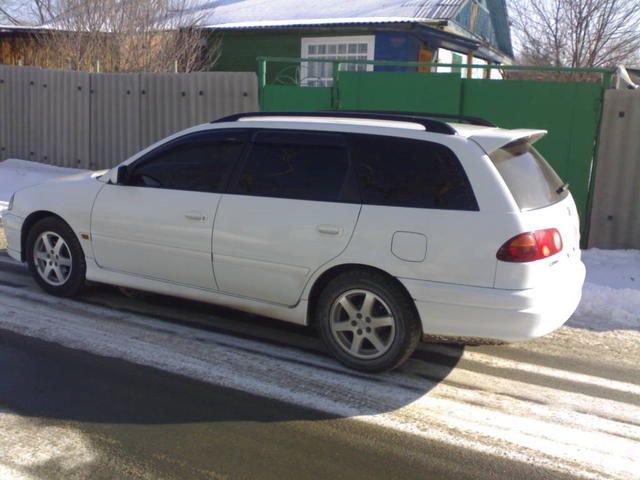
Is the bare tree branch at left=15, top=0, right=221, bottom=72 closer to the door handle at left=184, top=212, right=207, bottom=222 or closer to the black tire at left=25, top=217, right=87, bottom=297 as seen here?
the black tire at left=25, top=217, right=87, bottom=297

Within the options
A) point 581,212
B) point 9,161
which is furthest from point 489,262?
point 9,161

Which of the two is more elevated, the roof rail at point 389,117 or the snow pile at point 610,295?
the roof rail at point 389,117

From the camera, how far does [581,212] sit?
8609 mm

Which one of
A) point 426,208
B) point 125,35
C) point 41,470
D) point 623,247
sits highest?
point 125,35

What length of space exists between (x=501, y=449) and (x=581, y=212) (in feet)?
17.7

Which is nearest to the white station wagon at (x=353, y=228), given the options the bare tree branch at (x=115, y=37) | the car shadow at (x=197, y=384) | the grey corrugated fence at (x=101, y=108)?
the car shadow at (x=197, y=384)

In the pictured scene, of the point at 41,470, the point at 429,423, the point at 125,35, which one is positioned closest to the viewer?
the point at 41,470

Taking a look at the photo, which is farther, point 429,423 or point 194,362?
point 194,362

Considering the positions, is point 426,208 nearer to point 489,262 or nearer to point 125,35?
point 489,262

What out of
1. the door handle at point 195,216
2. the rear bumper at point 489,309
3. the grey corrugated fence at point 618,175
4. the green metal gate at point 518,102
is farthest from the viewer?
the green metal gate at point 518,102

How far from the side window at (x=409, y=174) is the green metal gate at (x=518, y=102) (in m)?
3.83

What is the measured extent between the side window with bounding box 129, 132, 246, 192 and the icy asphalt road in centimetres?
115

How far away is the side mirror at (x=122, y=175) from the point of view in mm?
5863

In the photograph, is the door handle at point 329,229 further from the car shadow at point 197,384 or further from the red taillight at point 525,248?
the red taillight at point 525,248
